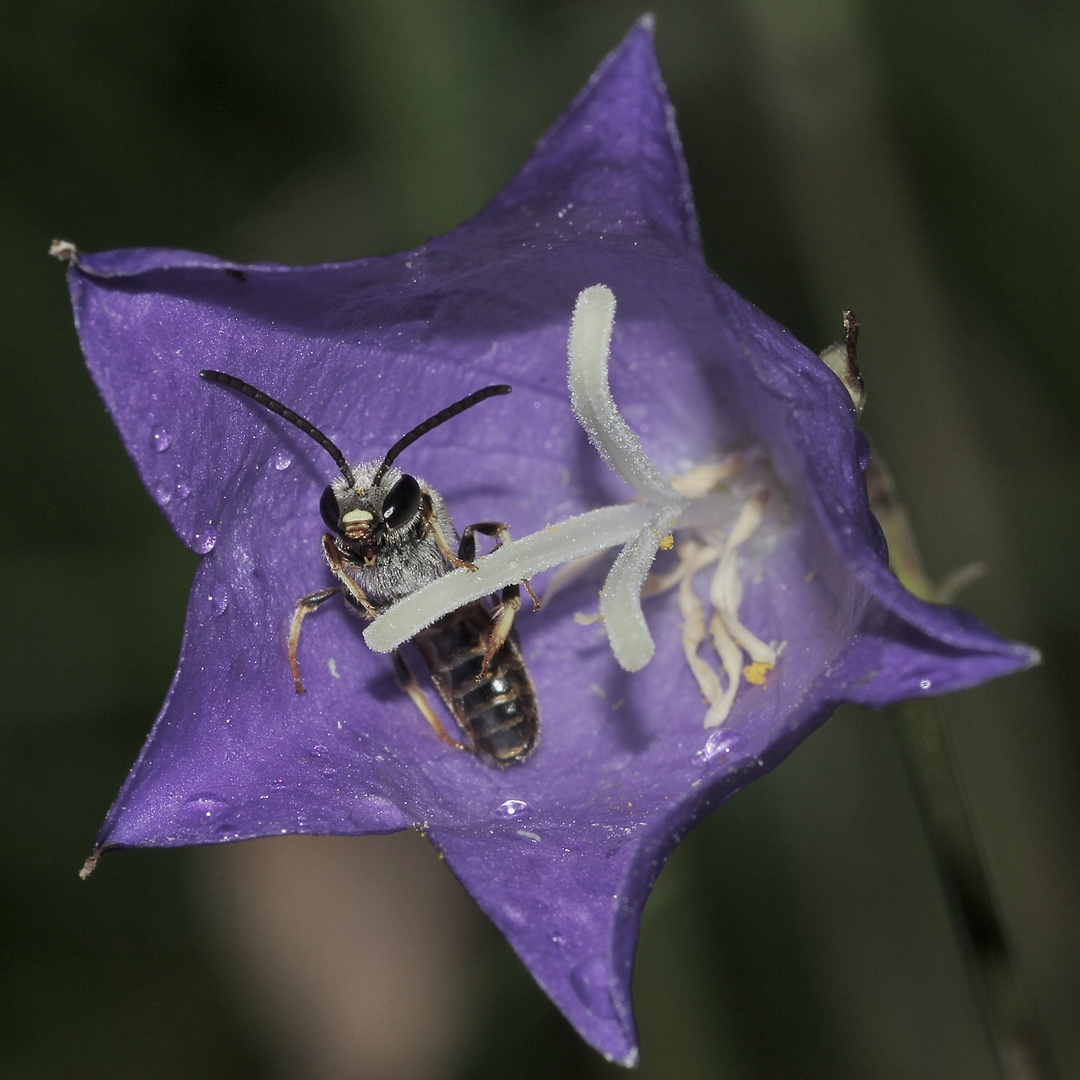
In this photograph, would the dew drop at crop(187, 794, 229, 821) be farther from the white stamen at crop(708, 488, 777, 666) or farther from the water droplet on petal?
the white stamen at crop(708, 488, 777, 666)

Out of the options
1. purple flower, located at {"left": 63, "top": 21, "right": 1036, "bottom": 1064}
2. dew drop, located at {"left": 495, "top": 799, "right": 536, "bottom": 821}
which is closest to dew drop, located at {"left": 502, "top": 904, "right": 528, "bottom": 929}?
purple flower, located at {"left": 63, "top": 21, "right": 1036, "bottom": 1064}

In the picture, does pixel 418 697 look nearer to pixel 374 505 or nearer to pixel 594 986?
pixel 374 505

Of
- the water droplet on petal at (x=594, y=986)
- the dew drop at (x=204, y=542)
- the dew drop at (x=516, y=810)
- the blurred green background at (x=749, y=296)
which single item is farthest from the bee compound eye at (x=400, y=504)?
the blurred green background at (x=749, y=296)

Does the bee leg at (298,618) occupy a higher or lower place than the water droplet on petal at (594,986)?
higher

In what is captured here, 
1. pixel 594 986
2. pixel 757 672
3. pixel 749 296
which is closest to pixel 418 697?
pixel 757 672

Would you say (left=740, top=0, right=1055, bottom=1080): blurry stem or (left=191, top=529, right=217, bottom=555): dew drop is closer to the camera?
(left=191, top=529, right=217, bottom=555): dew drop

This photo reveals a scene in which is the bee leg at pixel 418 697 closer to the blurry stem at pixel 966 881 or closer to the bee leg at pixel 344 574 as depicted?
the bee leg at pixel 344 574

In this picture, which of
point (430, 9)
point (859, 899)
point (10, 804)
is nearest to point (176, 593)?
point (10, 804)
